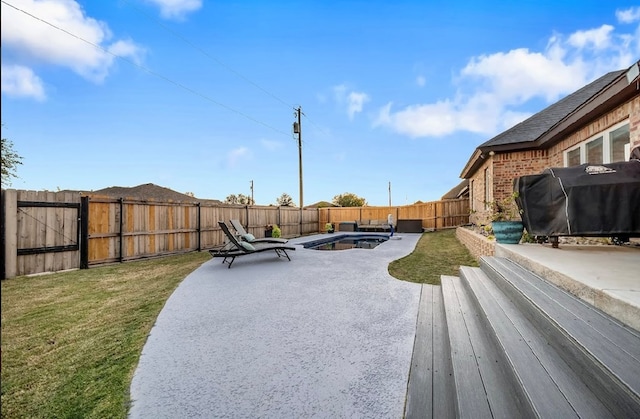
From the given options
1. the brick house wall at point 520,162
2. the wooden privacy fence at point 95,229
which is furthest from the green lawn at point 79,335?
the brick house wall at point 520,162

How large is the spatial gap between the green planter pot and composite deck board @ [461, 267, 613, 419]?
2.79 meters

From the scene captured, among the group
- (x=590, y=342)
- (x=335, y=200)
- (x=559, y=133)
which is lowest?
(x=590, y=342)

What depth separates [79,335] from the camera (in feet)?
10.3

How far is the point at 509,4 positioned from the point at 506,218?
623 cm

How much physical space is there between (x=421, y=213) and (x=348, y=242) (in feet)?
21.0

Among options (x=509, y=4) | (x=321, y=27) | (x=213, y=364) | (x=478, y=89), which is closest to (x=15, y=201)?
(x=213, y=364)

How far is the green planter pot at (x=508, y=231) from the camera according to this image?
5215 millimetres

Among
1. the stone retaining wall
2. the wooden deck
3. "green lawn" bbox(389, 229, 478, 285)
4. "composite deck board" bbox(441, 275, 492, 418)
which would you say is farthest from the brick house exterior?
"composite deck board" bbox(441, 275, 492, 418)

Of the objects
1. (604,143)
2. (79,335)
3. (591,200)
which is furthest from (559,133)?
(79,335)

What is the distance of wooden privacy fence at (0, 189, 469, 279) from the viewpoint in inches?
228

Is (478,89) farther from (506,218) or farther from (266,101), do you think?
(266,101)

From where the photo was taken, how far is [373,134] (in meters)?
17.4

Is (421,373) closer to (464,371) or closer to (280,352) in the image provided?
(464,371)

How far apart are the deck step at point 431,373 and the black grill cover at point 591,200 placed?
2.49 meters
